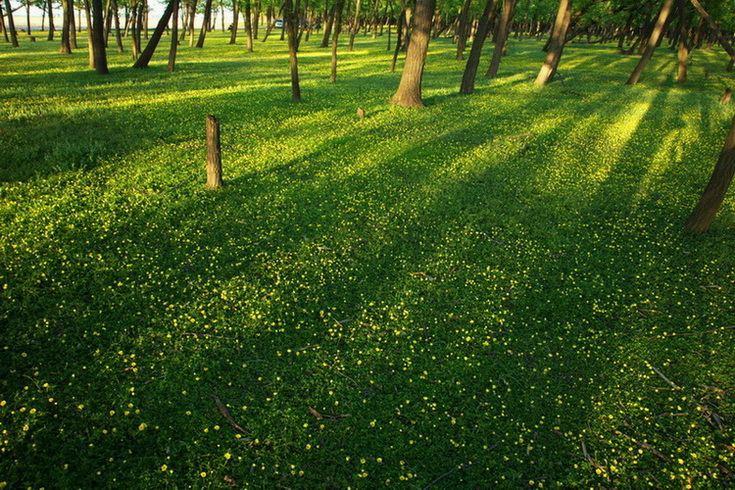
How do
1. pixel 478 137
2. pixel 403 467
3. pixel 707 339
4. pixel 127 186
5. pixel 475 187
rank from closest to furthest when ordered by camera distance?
pixel 403 467 < pixel 707 339 < pixel 127 186 < pixel 475 187 < pixel 478 137

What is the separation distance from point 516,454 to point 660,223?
8.44 meters

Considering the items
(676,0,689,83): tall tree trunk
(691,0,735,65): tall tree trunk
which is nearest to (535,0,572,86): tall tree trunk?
(676,0,689,83): tall tree trunk

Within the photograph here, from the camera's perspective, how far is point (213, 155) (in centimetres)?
938

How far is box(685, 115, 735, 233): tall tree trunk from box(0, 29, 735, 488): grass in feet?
1.45

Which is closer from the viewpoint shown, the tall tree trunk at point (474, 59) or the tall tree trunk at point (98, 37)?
the tall tree trunk at point (98, 37)

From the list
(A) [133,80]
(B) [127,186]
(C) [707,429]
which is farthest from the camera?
(A) [133,80]

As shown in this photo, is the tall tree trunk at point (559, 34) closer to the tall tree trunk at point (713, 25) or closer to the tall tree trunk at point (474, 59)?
the tall tree trunk at point (474, 59)

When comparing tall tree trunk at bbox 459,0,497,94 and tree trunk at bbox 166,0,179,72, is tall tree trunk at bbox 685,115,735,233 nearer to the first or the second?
tall tree trunk at bbox 459,0,497,94

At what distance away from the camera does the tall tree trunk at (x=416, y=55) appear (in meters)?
17.6

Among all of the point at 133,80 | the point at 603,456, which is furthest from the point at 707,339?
the point at 133,80

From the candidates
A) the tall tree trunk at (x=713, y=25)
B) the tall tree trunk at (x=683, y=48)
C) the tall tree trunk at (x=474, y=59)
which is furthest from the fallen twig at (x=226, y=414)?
the tall tree trunk at (x=683, y=48)

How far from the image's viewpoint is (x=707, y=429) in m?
4.75

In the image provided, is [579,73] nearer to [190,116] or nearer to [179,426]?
[190,116]

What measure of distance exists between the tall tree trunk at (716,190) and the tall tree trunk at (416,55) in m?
12.9
